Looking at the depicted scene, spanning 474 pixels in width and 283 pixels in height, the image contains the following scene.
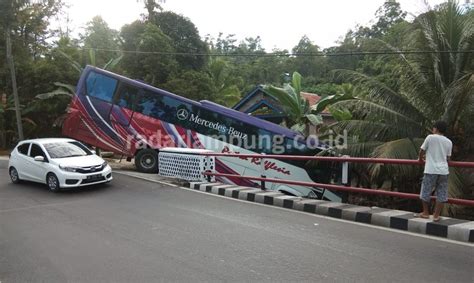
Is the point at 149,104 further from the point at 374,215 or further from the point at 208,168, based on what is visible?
the point at 374,215

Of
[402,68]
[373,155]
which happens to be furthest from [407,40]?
[373,155]

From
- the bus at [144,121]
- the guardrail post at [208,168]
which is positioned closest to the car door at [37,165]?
the bus at [144,121]

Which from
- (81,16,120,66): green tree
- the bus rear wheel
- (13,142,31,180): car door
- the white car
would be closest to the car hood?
the white car

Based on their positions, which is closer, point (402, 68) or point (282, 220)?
point (282, 220)

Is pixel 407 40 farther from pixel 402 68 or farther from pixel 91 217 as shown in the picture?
pixel 91 217

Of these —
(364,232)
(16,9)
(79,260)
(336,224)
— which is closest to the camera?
(79,260)

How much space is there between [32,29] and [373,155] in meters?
31.8

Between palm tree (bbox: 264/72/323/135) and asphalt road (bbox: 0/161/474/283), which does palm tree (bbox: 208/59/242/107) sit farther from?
asphalt road (bbox: 0/161/474/283)

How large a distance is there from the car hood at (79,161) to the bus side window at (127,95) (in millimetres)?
4149

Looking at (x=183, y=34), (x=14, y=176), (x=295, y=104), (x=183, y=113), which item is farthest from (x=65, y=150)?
(x=183, y=34)

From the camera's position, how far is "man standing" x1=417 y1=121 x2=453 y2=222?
6812mm

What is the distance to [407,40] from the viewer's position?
11.7 m

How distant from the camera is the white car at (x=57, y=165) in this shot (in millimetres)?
11375

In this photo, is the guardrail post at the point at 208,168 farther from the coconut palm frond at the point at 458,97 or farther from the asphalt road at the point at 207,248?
the coconut palm frond at the point at 458,97
